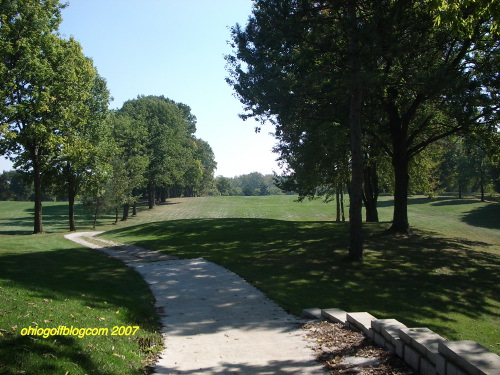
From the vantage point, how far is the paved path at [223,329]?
5375mm

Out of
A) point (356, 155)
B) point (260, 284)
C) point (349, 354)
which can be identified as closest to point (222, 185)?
point (356, 155)

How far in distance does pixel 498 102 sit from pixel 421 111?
6103mm

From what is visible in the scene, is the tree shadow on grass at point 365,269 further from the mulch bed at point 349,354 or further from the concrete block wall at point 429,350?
the concrete block wall at point 429,350

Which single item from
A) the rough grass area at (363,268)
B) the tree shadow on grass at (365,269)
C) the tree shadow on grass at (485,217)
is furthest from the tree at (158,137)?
the tree shadow on grass at (485,217)

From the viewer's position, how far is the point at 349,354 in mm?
5637

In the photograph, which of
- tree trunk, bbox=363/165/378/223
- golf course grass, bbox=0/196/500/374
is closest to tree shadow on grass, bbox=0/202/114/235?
golf course grass, bbox=0/196/500/374

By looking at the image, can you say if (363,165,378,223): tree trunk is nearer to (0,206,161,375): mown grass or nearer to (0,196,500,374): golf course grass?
(0,196,500,374): golf course grass

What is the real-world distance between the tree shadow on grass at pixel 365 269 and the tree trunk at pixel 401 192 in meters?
0.88

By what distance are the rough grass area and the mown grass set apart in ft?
11.3

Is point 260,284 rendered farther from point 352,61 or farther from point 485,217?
point 485,217

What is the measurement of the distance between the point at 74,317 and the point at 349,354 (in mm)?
4266

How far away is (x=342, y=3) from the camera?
14.7m

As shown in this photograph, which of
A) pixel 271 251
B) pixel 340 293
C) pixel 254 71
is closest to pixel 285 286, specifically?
pixel 340 293

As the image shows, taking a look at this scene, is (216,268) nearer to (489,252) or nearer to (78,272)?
(78,272)
